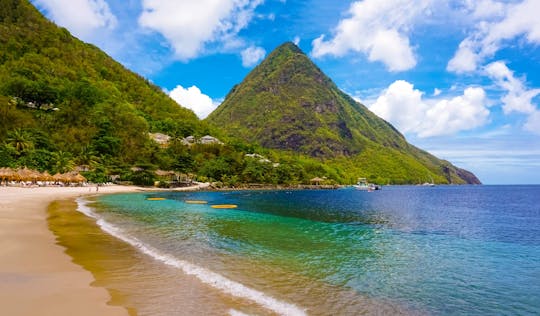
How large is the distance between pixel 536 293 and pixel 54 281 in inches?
643

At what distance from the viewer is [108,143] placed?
3895 inches

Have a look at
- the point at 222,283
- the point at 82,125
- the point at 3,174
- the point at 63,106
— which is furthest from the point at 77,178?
the point at 222,283

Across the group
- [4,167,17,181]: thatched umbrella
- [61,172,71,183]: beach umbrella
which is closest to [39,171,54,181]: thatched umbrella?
[61,172,71,183]: beach umbrella

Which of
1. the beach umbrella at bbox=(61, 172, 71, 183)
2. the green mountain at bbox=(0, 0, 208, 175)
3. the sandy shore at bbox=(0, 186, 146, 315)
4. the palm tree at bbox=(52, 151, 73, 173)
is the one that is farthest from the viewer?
the green mountain at bbox=(0, 0, 208, 175)

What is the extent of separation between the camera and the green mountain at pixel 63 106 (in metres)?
84.2

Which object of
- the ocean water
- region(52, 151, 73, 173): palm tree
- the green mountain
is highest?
the green mountain

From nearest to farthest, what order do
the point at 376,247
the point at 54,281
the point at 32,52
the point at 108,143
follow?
the point at 54,281
the point at 376,247
the point at 108,143
the point at 32,52

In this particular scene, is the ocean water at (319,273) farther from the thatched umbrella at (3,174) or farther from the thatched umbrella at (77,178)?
the thatched umbrella at (77,178)

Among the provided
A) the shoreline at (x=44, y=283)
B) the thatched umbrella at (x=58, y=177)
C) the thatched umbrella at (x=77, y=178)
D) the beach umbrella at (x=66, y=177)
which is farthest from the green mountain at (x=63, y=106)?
the shoreline at (x=44, y=283)

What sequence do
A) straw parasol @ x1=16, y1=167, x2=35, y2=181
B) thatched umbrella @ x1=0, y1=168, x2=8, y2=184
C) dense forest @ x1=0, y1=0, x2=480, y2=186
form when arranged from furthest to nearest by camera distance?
1. dense forest @ x1=0, y1=0, x2=480, y2=186
2. straw parasol @ x1=16, y1=167, x2=35, y2=181
3. thatched umbrella @ x1=0, y1=168, x2=8, y2=184

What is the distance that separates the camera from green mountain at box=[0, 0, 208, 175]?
84188 mm

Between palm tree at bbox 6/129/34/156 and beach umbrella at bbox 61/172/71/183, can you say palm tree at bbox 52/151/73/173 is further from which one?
palm tree at bbox 6/129/34/156

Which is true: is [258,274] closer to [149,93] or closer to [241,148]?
[241,148]

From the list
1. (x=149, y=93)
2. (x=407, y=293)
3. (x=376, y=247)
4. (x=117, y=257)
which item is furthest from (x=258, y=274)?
(x=149, y=93)
